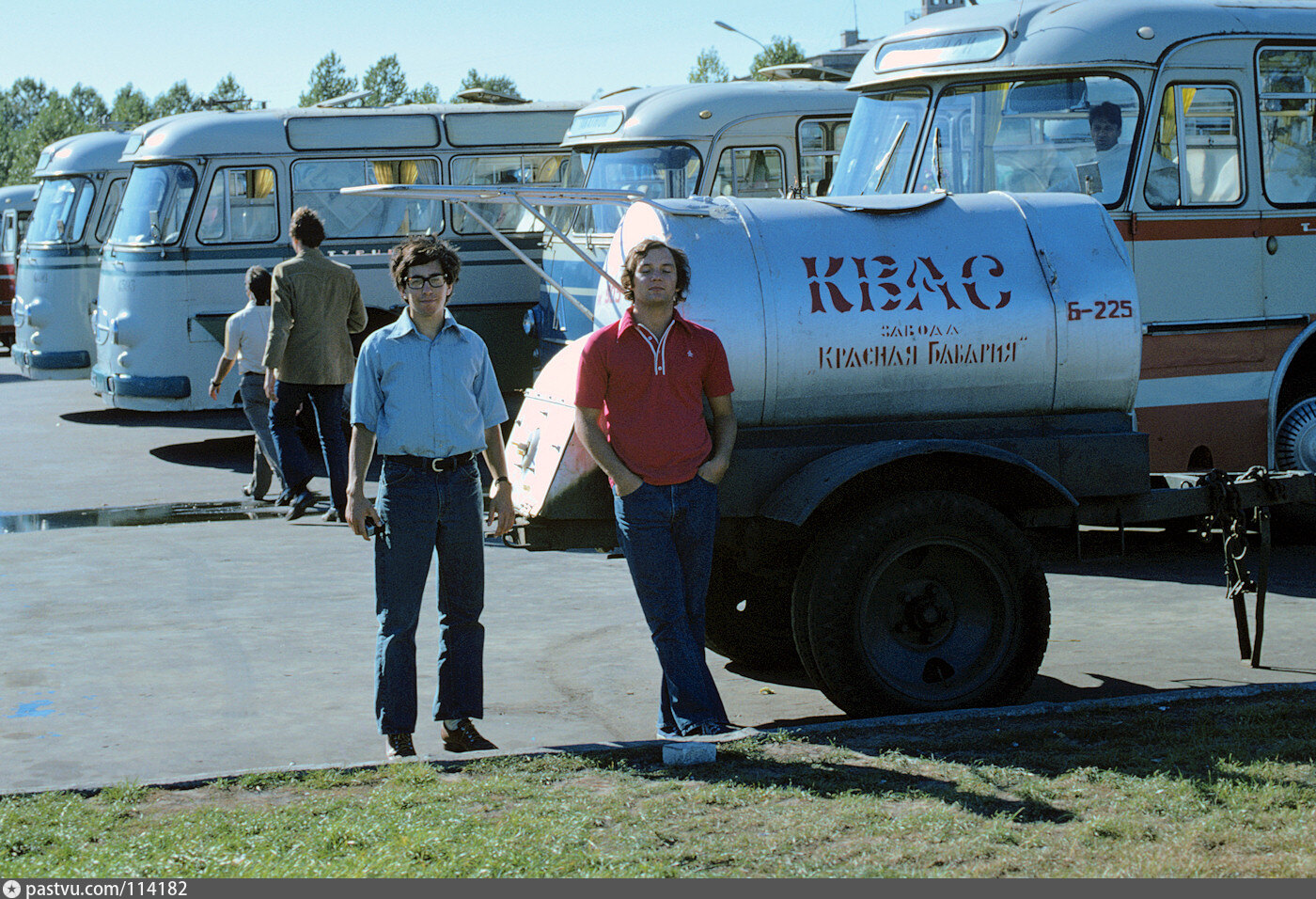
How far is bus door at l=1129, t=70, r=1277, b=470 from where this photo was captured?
9.22 m

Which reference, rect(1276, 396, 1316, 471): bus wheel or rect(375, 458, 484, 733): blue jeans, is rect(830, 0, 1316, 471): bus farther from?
rect(375, 458, 484, 733): blue jeans

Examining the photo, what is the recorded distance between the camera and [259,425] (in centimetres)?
1175

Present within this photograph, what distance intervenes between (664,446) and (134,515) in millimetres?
6934

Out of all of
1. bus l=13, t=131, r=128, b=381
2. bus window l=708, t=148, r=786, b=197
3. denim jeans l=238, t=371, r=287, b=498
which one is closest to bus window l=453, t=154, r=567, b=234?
bus window l=708, t=148, r=786, b=197

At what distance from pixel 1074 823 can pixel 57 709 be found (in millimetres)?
3936

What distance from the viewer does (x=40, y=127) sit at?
86.1m

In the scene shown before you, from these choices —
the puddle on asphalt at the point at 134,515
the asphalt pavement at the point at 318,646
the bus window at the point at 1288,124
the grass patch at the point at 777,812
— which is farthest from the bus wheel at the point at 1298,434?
A: the puddle on asphalt at the point at 134,515

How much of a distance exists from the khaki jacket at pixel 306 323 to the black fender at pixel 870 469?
204 inches

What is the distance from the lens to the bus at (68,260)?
18062 millimetres

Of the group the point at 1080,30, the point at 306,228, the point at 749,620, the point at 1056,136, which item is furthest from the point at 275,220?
the point at 749,620

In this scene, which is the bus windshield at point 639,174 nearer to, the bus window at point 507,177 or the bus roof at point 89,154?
the bus window at point 507,177

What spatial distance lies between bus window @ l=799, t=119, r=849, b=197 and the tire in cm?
760

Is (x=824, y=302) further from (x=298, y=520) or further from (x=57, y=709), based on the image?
(x=298, y=520)

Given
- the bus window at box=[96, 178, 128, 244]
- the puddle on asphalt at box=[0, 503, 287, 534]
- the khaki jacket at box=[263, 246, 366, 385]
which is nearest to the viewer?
the khaki jacket at box=[263, 246, 366, 385]
